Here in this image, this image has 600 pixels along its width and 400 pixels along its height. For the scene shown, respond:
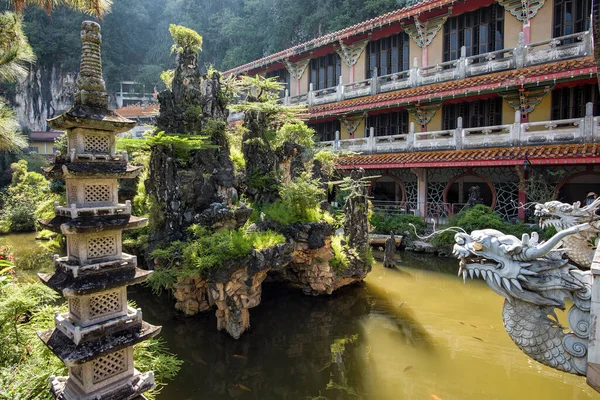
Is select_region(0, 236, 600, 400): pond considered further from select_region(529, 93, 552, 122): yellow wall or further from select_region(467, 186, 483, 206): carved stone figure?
select_region(529, 93, 552, 122): yellow wall

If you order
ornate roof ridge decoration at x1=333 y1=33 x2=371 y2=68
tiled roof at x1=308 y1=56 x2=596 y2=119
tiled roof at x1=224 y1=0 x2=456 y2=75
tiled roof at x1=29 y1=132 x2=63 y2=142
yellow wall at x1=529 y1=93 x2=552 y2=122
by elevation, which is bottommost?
yellow wall at x1=529 y1=93 x2=552 y2=122

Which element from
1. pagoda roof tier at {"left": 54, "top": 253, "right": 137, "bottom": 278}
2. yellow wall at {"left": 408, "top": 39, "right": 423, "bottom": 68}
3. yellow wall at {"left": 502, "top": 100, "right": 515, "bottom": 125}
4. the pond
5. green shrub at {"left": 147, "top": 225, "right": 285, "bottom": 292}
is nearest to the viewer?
pagoda roof tier at {"left": 54, "top": 253, "right": 137, "bottom": 278}

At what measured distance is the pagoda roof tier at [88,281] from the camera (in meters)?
4.51

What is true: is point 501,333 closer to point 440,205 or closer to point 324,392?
point 324,392

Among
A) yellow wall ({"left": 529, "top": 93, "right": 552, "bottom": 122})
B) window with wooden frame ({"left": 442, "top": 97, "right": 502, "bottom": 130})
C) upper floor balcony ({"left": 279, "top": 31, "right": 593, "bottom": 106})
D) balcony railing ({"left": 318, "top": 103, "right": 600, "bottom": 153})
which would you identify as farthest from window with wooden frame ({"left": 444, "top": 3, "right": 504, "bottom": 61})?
balcony railing ({"left": 318, "top": 103, "right": 600, "bottom": 153})

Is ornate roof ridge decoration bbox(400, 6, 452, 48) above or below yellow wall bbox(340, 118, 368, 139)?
above

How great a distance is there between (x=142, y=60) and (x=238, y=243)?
121ft

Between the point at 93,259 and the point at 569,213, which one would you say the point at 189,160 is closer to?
the point at 93,259

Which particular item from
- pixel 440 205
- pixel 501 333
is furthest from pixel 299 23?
pixel 501 333

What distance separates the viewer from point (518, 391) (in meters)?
6.35

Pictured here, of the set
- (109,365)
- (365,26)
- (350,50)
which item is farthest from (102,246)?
(350,50)

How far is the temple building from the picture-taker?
1273 centimetres

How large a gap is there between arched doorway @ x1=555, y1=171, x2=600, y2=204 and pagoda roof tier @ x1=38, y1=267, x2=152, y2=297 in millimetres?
15036

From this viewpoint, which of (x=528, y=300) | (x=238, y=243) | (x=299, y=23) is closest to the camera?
(x=528, y=300)
